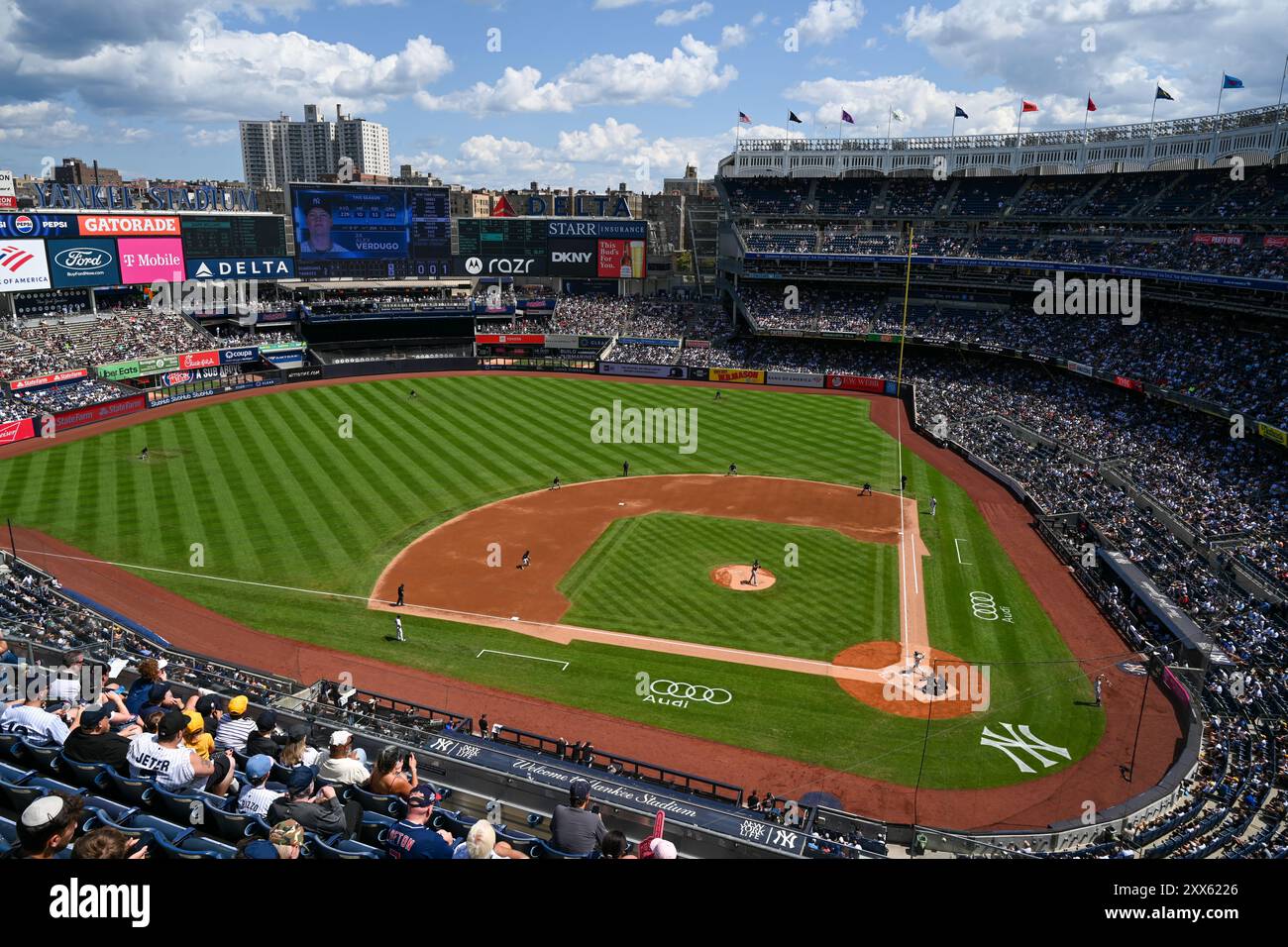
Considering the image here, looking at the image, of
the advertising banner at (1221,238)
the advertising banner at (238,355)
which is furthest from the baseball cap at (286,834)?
the advertising banner at (238,355)

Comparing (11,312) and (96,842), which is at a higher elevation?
(11,312)

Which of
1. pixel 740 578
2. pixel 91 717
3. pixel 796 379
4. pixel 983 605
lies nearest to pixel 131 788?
pixel 91 717

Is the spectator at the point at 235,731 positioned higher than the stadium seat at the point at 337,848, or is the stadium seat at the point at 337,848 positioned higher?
the stadium seat at the point at 337,848

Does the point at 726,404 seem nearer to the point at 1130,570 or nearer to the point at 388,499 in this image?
the point at 388,499

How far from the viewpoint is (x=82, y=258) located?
215 ft

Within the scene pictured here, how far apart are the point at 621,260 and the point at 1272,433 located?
6362 cm

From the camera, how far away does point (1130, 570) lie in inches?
1270

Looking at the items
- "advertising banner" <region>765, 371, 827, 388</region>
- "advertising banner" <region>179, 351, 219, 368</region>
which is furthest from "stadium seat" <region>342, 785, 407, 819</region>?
"advertising banner" <region>765, 371, 827, 388</region>

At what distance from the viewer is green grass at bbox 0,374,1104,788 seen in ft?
79.6

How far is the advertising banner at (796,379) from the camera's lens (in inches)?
2849

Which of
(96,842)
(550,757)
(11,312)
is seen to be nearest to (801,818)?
(550,757)

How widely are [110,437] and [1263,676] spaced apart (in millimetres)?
57460

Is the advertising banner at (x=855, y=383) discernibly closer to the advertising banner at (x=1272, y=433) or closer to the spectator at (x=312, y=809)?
the advertising banner at (x=1272, y=433)

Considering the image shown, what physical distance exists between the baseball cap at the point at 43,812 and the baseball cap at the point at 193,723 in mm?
4107
